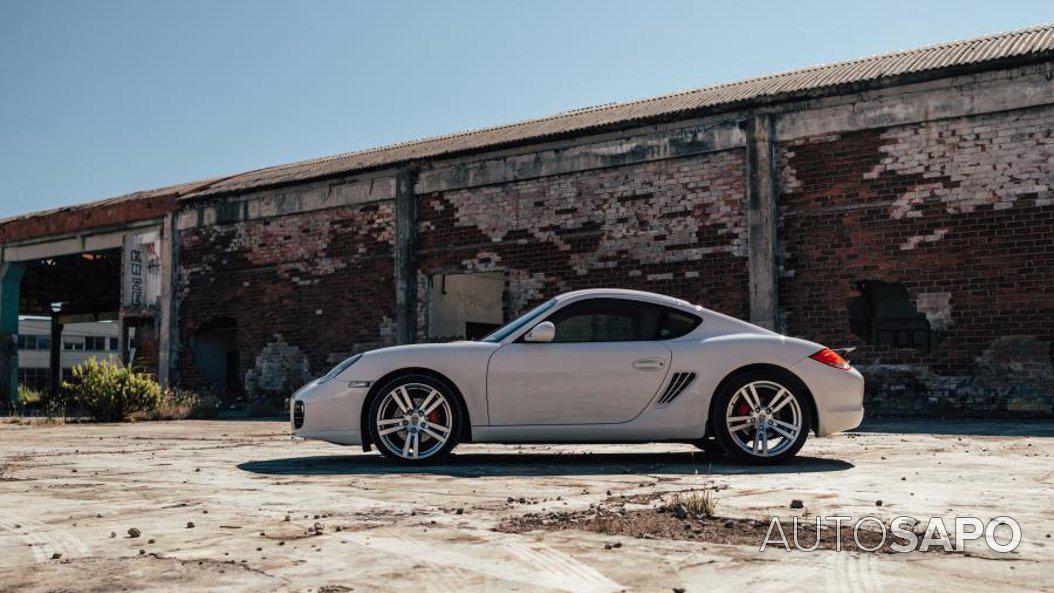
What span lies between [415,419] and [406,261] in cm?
1099

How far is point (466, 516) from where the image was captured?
3.78 m

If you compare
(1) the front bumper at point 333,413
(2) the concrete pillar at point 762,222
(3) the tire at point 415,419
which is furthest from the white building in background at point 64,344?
(3) the tire at point 415,419

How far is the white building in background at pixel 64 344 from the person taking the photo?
2450 inches

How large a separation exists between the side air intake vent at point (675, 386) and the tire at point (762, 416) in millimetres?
228

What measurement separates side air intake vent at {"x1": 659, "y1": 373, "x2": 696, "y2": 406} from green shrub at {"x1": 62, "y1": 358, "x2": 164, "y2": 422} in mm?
11404

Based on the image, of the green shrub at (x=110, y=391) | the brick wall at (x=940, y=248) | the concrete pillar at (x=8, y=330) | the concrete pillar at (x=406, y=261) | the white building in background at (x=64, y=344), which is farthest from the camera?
the white building in background at (x=64, y=344)

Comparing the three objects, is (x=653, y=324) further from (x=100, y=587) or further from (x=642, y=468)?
(x=100, y=587)

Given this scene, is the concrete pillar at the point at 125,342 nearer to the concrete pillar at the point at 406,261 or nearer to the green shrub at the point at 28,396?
the green shrub at the point at 28,396

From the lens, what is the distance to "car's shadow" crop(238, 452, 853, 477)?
562 centimetres

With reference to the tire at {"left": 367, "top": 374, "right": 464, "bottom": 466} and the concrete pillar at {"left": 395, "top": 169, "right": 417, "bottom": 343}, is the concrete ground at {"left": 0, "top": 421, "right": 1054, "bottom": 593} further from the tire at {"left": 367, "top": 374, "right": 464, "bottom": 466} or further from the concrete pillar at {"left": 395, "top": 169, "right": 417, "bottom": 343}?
the concrete pillar at {"left": 395, "top": 169, "right": 417, "bottom": 343}

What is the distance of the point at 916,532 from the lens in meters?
3.27

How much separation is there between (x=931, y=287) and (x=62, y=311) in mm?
32991

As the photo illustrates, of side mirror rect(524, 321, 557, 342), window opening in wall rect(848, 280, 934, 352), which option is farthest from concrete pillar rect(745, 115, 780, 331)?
side mirror rect(524, 321, 557, 342)

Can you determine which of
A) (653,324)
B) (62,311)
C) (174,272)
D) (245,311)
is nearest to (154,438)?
(653,324)
